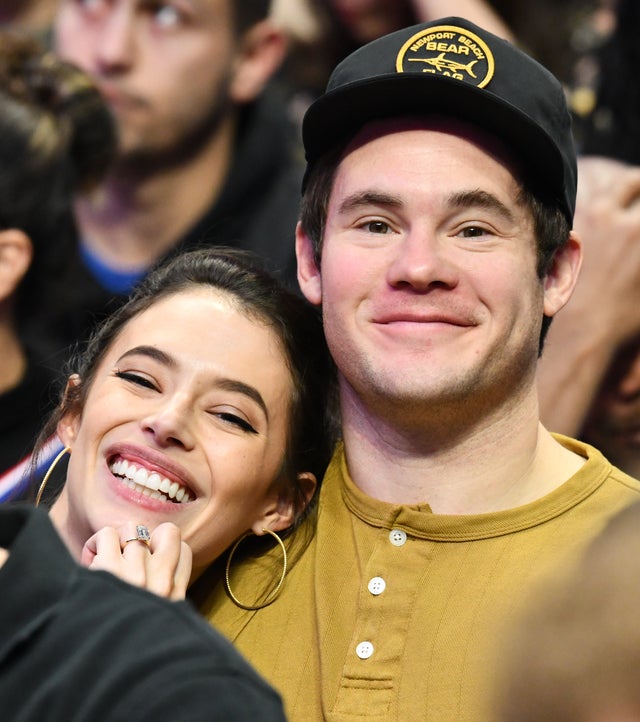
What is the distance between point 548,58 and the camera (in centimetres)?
452

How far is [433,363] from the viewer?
8.07 ft

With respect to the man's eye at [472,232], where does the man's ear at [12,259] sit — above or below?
below

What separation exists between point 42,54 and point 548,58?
5.44 feet

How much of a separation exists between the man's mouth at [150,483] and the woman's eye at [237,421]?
0.54 ft

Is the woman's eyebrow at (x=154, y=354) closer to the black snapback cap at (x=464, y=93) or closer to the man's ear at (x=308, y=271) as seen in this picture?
the man's ear at (x=308, y=271)

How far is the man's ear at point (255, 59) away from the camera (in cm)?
480

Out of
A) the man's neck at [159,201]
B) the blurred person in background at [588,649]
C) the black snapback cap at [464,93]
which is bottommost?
the man's neck at [159,201]

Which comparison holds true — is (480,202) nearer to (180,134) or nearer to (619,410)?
(619,410)

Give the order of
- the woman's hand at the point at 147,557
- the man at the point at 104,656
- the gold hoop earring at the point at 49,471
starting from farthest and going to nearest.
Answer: the gold hoop earring at the point at 49,471
the woman's hand at the point at 147,557
the man at the point at 104,656

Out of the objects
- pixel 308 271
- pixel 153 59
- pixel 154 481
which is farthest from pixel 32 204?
pixel 154 481

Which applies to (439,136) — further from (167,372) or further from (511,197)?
(167,372)

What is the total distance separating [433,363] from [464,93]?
50cm

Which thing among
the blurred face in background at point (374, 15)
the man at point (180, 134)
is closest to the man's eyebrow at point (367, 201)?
the man at point (180, 134)

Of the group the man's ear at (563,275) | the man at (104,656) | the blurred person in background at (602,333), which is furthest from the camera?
the blurred person in background at (602,333)
